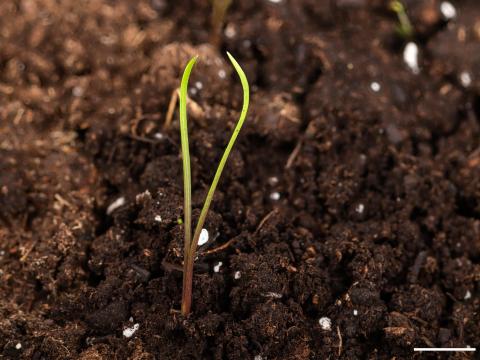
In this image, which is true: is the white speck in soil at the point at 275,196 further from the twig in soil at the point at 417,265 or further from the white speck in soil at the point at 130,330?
the white speck in soil at the point at 130,330

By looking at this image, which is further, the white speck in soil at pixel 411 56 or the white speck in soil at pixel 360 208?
the white speck in soil at pixel 411 56

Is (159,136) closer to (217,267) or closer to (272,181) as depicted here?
(272,181)

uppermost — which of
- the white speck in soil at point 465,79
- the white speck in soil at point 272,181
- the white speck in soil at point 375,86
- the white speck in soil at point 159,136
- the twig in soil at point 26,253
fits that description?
the white speck in soil at point 375,86

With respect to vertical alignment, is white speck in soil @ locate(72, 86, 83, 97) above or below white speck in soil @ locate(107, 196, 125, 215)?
above

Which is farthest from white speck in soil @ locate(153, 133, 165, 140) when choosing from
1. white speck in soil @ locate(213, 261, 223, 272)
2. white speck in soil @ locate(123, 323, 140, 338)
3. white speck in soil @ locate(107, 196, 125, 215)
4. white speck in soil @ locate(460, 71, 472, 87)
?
white speck in soil @ locate(460, 71, 472, 87)

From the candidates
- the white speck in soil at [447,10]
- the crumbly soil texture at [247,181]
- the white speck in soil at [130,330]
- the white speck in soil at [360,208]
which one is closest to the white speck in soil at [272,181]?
the crumbly soil texture at [247,181]

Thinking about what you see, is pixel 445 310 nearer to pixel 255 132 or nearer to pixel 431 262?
pixel 431 262

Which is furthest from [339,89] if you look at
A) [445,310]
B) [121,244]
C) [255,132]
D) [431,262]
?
[121,244]

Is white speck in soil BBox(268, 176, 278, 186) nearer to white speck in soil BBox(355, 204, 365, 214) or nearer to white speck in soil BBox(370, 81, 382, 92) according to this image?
white speck in soil BBox(355, 204, 365, 214)
